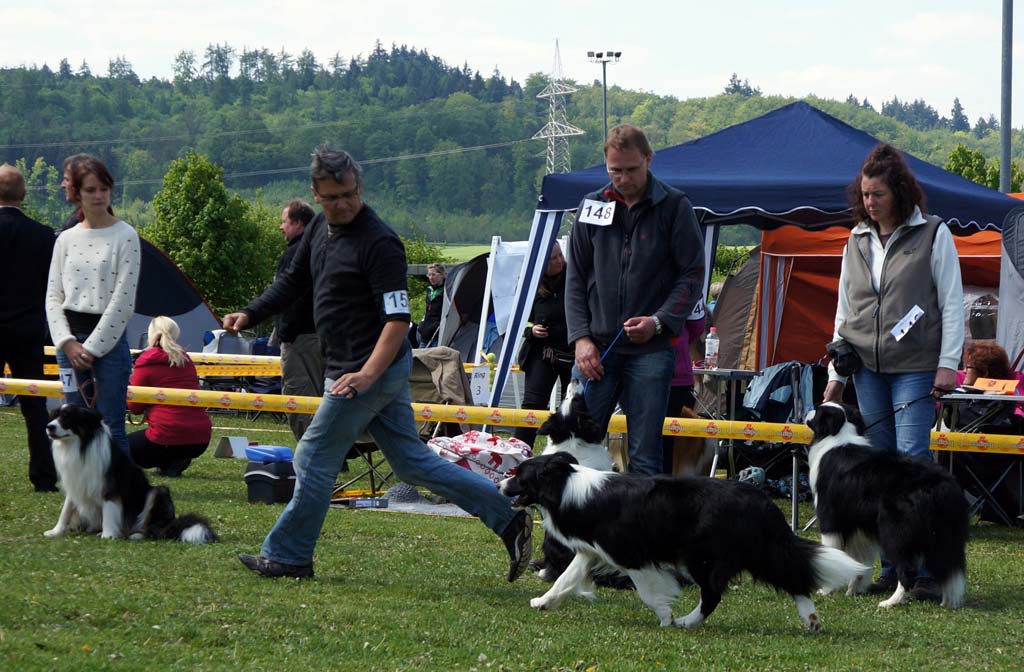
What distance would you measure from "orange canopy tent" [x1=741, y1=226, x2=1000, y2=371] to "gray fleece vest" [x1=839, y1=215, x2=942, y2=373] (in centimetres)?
700

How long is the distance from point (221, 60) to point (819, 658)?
160 m

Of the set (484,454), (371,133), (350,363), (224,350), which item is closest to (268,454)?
(484,454)

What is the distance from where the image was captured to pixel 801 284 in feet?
40.0

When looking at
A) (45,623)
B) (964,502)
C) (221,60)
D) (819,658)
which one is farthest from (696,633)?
(221,60)

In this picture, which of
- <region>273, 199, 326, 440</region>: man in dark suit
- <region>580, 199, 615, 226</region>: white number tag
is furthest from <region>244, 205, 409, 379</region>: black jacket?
<region>273, 199, 326, 440</region>: man in dark suit

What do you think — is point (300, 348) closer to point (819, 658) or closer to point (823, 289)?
point (819, 658)

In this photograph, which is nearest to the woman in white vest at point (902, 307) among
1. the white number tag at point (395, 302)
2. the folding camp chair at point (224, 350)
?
the white number tag at point (395, 302)

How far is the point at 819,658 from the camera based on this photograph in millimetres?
3748

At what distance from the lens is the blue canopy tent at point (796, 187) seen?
7.94 m

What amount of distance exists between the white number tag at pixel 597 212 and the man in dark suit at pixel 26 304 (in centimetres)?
351

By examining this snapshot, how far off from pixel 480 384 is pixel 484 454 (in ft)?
11.5

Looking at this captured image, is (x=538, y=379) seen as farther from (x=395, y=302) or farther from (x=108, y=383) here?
(x=395, y=302)

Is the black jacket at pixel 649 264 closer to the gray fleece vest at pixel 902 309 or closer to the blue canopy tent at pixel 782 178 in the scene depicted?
the gray fleece vest at pixel 902 309

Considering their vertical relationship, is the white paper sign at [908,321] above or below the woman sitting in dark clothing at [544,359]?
above
